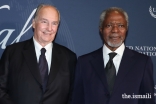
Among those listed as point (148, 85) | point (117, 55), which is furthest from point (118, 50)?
point (148, 85)

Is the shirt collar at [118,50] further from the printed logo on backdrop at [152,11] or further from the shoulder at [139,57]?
the printed logo on backdrop at [152,11]

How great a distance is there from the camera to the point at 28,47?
7.48ft

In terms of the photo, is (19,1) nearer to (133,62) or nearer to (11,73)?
(11,73)

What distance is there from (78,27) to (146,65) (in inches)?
35.9

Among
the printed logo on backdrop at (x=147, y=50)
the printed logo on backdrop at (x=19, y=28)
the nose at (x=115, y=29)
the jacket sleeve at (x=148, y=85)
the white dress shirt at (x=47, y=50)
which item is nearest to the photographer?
the jacket sleeve at (x=148, y=85)

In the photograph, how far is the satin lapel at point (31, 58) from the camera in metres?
2.14

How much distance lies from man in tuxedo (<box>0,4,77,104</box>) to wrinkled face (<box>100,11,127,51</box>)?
1.33 feet

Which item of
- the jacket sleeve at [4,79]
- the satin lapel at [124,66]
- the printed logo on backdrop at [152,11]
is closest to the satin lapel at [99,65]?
the satin lapel at [124,66]

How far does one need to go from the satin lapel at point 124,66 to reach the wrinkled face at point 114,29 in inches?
4.3

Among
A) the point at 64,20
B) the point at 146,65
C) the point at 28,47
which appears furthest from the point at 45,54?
the point at 146,65

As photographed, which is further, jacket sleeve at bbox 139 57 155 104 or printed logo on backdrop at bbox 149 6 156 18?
printed logo on backdrop at bbox 149 6 156 18

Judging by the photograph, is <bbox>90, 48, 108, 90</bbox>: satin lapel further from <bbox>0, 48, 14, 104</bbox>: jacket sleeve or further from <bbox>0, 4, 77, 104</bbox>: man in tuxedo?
<bbox>0, 48, 14, 104</bbox>: jacket sleeve

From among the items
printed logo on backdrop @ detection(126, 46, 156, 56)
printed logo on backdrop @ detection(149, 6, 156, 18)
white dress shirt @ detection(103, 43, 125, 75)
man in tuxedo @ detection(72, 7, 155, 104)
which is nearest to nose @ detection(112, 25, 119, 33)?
man in tuxedo @ detection(72, 7, 155, 104)

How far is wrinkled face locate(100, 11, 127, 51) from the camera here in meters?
2.19
